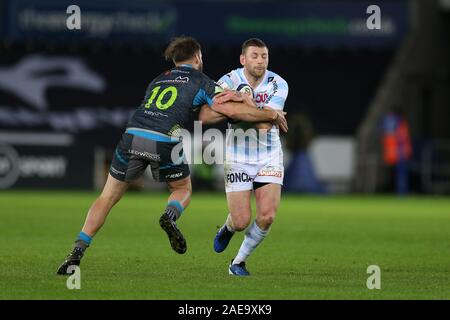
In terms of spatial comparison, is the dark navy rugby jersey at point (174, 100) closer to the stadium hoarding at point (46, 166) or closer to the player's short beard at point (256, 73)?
the player's short beard at point (256, 73)

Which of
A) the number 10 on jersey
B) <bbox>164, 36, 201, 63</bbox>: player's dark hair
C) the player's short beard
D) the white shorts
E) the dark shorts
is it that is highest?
<bbox>164, 36, 201, 63</bbox>: player's dark hair

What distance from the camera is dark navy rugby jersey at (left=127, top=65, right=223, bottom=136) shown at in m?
10.9

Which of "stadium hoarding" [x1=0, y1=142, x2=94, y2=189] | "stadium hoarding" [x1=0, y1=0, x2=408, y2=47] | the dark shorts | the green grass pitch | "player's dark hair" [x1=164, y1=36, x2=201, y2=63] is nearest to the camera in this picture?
the green grass pitch

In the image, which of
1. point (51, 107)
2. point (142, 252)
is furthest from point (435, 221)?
point (51, 107)

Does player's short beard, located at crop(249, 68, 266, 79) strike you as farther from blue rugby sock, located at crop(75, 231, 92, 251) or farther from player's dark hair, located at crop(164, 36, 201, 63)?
blue rugby sock, located at crop(75, 231, 92, 251)

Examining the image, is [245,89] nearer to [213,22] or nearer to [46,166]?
[46,166]

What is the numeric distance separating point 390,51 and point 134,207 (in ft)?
39.3

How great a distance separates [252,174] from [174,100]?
1.15m

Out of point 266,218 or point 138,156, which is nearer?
point 138,156

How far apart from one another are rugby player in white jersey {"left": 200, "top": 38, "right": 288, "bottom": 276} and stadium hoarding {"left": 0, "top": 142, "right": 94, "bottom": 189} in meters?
17.0

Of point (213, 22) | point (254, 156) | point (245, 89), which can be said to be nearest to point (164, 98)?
point (245, 89)

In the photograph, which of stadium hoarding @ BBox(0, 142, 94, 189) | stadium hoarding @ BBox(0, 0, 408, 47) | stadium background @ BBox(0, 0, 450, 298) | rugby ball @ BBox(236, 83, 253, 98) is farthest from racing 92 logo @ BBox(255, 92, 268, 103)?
stadium hoarding @ BBox(0, 0, 408, 47)

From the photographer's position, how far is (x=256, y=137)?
11.4m
